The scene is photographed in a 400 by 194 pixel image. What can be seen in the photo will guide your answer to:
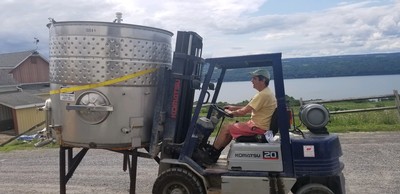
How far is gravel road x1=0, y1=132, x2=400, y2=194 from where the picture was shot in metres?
7.41

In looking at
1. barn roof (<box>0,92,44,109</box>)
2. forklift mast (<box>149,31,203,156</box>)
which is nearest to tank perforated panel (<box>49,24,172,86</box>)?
forklift mast (<box>149,31,203,156</box>)

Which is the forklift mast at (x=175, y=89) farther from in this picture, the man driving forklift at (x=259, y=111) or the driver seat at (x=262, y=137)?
the driver seat at (x=262, y=137)

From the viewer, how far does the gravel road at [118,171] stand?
24.3 ft

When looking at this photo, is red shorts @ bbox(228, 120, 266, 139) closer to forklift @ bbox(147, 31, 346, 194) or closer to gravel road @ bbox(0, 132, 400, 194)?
forklift @ bbox(147, 31, 346, 194)

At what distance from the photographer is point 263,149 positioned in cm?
541

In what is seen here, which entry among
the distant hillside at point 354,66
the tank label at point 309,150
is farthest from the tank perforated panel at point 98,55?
the distant hillside at point 354,66

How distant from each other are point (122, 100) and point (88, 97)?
450 mm

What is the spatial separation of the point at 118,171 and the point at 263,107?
4490 mm

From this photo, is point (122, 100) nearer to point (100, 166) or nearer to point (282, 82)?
point (282, 82)

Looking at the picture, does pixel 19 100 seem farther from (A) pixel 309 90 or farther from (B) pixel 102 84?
(B) pixel 102 84

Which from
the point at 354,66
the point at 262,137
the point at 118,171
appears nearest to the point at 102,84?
the point at 262,137

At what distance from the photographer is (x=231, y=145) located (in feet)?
18.3

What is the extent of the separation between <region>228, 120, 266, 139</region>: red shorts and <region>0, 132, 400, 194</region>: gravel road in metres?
2.34

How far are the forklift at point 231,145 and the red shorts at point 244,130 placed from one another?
4.5 inches
